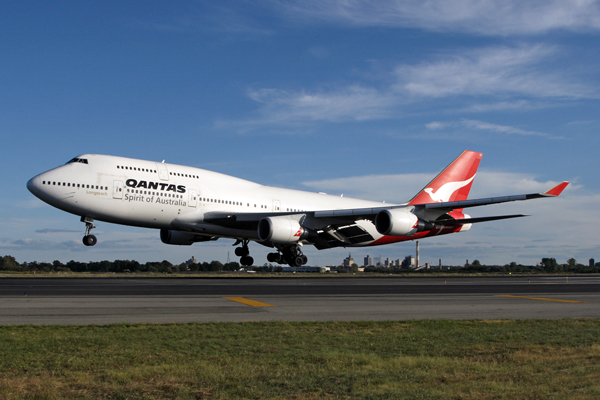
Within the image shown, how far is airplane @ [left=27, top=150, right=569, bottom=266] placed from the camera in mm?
31906

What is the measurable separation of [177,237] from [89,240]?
31.9 ft

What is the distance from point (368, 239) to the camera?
43969 mm

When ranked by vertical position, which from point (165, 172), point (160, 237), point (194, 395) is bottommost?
point (194, 395)

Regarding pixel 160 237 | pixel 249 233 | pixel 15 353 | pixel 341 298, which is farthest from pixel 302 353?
pixel 160 237

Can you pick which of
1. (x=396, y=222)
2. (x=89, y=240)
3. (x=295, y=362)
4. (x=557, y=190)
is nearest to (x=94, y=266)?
(x=89, y=240)

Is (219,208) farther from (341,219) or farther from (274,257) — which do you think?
(341,219)

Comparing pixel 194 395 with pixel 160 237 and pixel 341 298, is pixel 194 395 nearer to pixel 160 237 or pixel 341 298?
pixel 341 298

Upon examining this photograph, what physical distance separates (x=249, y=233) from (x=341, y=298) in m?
A: 21.4

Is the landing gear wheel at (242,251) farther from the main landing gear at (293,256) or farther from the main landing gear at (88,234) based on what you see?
the main landing gear at (88,234)

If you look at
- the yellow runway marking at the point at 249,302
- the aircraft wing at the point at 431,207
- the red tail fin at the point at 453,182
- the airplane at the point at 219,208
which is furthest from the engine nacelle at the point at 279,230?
the yellow runway marking at the point at 249,302

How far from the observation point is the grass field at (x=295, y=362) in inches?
231

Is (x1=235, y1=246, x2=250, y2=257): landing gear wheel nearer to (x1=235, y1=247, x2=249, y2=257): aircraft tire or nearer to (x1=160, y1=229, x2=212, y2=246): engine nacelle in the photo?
(x1=235, y1=247, x2=249, y2=257): aircraft tire

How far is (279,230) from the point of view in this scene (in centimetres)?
3425

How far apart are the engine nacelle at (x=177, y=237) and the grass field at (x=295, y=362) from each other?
30.8 meters
